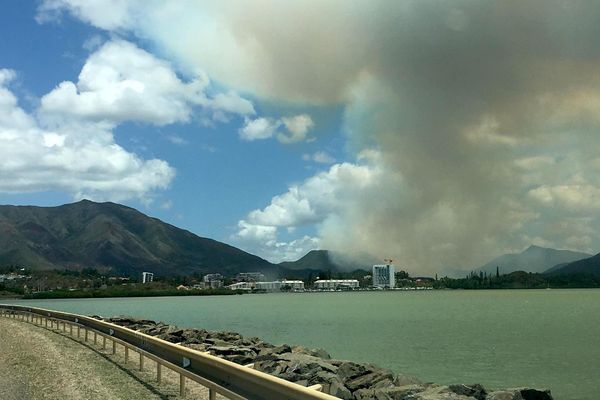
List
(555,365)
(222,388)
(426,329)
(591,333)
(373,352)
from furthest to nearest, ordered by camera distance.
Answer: (426,329)
(591,333)
(373,352)
(555,365)
(222,388)

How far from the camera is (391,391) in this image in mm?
15508

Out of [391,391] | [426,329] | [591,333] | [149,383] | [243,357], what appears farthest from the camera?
[426,329]

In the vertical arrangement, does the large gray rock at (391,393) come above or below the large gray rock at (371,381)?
above

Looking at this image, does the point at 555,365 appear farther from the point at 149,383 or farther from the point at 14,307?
the point at 14,307

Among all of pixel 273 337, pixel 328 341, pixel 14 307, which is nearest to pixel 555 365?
pixel 328 341

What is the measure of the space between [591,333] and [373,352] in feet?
81.9

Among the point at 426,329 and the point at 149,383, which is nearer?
the point at 149,383

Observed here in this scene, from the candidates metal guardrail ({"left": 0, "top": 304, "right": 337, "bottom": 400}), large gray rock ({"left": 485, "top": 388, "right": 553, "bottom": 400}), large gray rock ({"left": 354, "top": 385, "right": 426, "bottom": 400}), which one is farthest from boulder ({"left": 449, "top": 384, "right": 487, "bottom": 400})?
metal guardrail ({"left": 0, "top": 304, "right": 337, "bottom": 400})

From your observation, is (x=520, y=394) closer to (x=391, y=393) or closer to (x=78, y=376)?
(x=391, y=393)

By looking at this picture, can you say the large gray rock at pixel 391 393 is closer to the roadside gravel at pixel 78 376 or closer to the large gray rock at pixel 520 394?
the large gray rock at pixel 520 394

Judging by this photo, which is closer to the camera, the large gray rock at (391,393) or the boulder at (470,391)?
the large gray rock at (391,393)

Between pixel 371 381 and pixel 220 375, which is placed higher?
pixel 220 375

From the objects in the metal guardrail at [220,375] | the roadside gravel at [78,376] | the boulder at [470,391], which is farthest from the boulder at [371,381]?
the metal guardrail at [220,375]

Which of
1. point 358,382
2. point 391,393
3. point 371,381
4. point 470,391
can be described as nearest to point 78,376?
point 391,393
